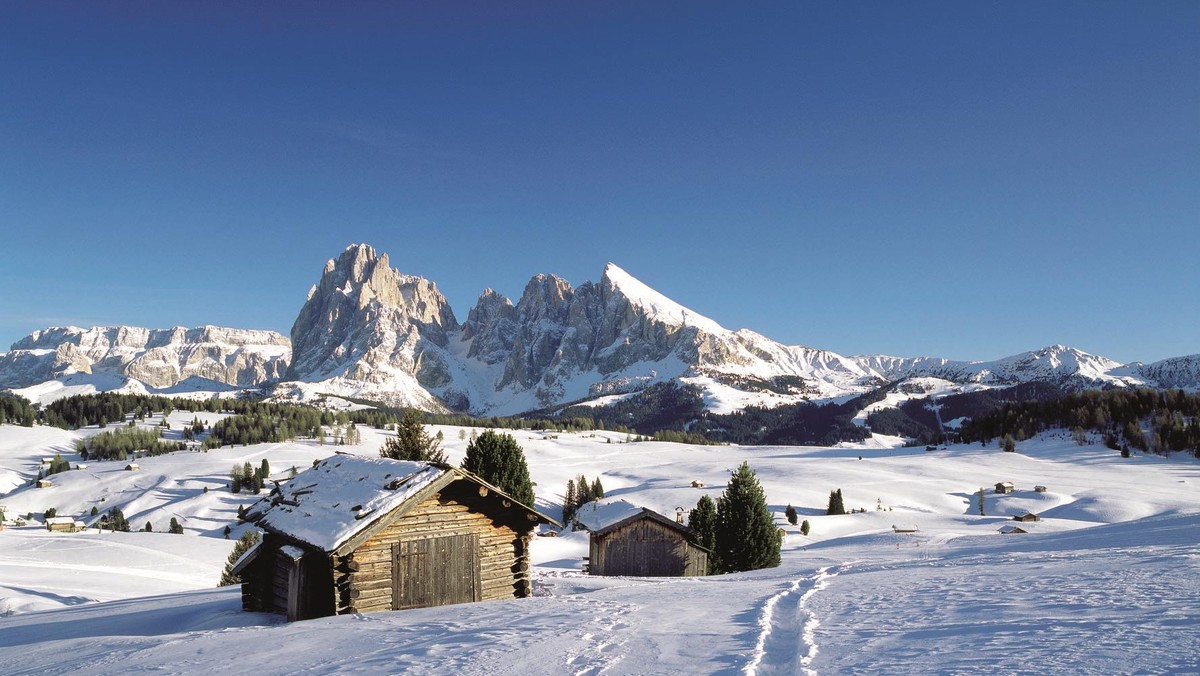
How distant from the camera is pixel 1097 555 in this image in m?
22.5

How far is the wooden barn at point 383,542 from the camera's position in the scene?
67.1 feet

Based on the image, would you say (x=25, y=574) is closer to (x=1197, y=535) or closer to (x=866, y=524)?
(x=1197, y=535)

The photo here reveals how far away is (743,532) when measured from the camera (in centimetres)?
4284

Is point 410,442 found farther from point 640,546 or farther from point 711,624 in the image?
point 711,624

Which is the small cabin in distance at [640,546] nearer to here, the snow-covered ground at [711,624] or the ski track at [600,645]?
the snow-covered ground at [711,624]

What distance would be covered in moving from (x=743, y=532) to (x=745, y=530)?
0.19 m

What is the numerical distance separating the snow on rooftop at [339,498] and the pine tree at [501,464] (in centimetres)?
1804

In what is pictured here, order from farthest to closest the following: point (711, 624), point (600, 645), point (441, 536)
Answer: point (441, 536) < point (711, 624) < point (600, 645)

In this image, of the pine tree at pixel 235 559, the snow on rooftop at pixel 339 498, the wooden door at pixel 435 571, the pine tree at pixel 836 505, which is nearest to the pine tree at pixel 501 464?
the pine tree at pixel 235 559

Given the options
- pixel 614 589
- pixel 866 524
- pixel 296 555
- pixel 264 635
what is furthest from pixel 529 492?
pixel 866 524

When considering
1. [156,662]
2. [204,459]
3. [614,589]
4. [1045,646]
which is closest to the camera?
[1045,646]

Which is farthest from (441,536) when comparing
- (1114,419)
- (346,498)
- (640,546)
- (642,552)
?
(1114,419)

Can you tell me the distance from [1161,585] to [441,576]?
18.7 meters

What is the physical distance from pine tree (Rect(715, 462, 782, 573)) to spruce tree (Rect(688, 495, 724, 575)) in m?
0.79
